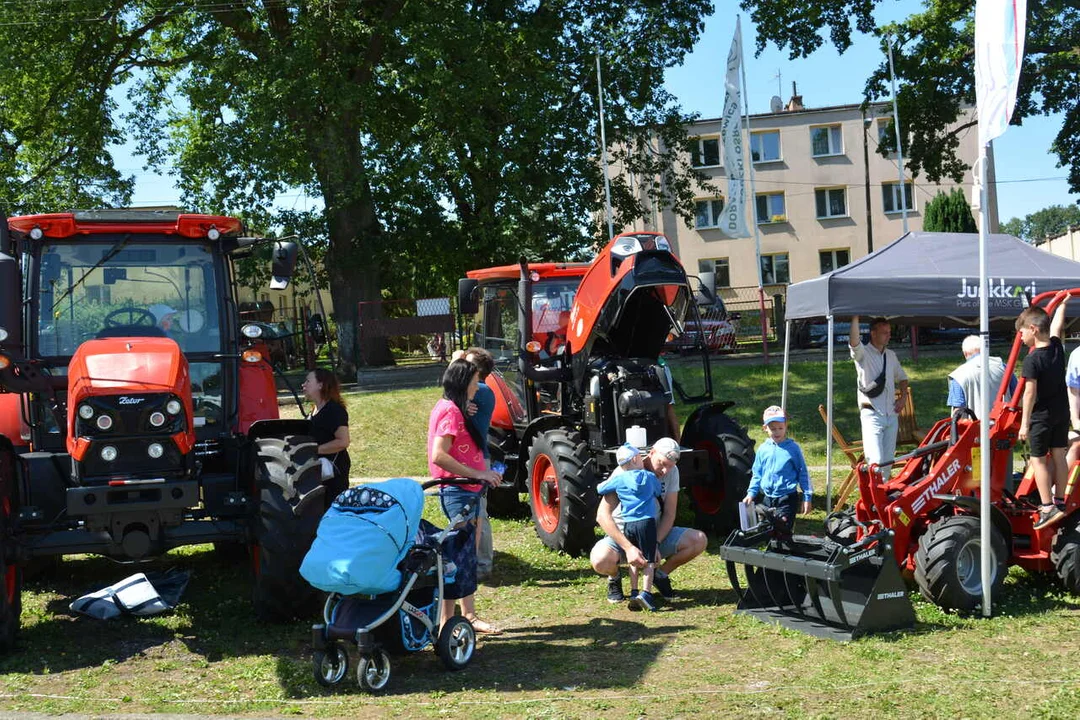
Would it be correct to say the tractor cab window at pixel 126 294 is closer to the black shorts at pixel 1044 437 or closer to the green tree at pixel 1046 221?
the black shorts at pixel 1044 437

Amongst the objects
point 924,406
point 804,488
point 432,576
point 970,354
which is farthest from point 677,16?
point 432,576

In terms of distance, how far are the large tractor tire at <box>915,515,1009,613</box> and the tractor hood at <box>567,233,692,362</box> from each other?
3010 mm

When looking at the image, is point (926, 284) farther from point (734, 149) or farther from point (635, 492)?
point (734, 149)

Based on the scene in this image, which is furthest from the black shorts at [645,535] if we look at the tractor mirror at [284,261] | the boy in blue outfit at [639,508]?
the tractor mirror at [284,261]

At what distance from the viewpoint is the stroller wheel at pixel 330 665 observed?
18.5 feet

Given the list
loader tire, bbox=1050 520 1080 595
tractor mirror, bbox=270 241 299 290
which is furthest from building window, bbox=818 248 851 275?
tractor mirror, bbox=270 241 299 290

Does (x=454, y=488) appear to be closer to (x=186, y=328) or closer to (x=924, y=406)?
(x=186, y=328)

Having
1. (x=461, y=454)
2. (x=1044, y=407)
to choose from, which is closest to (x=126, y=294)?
(x=461, y=454)

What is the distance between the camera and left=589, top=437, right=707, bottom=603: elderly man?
291 inches

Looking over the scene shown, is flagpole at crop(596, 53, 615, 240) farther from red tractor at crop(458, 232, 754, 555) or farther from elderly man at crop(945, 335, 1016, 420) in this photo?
elderly man at crop(945, 335, 1016, 420)

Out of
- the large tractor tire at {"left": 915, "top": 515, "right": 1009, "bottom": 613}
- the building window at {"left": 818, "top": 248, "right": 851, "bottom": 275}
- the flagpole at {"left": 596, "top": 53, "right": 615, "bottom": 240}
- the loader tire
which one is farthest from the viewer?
the building window at {"left": 818, "top": 248, "right": 851, "bottom": 275}

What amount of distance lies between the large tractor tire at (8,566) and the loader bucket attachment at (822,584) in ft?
14.0

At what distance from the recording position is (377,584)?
5.59 m

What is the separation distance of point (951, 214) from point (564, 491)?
31.0 m
